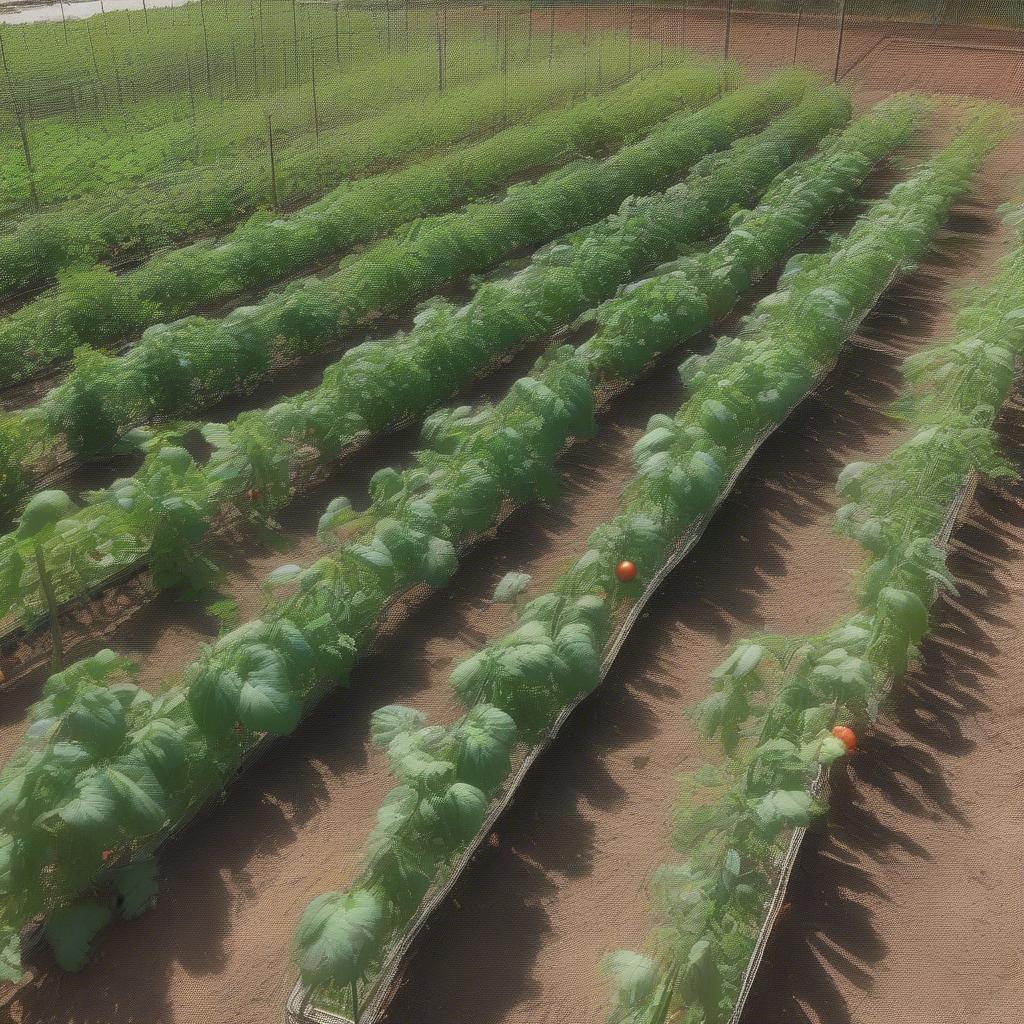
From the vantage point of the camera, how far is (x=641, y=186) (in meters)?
13.1

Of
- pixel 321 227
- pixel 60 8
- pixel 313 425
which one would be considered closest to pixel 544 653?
pixel 313 425

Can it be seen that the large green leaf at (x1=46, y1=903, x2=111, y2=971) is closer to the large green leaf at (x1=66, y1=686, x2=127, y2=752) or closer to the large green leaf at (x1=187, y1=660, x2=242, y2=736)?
the large green leaf at (x1=66, y1=686, x2=127, y2=752)

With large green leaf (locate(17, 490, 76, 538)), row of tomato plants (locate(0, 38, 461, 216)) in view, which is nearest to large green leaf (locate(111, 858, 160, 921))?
large green leaf (locate(17, 490, 76, 538))

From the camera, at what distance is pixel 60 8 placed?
23.9 metres

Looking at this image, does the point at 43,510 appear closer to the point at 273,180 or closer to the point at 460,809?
the point at 460,809

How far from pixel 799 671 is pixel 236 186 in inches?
398

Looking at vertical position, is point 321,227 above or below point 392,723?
below

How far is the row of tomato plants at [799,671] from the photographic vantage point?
4.11 m

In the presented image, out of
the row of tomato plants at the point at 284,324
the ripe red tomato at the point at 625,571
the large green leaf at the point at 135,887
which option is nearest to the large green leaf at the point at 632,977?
the large green leaf at the point at 135,887

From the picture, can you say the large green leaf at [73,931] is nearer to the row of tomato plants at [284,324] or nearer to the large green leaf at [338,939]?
the large green leaf at [338,939]

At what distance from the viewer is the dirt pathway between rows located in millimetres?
4707

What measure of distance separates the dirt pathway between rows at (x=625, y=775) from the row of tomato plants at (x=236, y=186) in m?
6.72

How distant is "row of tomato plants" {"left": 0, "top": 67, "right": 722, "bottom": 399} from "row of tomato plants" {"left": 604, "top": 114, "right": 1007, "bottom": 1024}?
444cm

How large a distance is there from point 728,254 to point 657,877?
686cm
